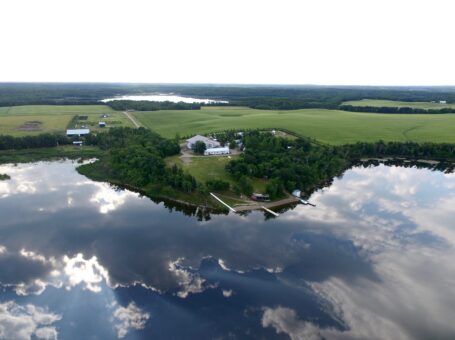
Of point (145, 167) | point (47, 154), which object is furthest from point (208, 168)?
point (47, 154)

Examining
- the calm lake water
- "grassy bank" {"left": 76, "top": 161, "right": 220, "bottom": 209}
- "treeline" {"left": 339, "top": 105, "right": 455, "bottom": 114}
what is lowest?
the calm lake water

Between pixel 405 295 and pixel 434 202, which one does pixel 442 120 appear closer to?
pixel 434 202

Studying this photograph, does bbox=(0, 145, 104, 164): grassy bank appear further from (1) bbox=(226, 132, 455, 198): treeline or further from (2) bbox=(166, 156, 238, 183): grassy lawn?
(1) bbox=(226, 132, 455, 198): treeline

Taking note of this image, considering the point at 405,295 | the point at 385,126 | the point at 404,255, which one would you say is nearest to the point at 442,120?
the point at 385,126

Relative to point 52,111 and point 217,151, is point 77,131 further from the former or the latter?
point 52,111

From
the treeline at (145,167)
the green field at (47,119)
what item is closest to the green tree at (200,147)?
the treeline at (145,167)

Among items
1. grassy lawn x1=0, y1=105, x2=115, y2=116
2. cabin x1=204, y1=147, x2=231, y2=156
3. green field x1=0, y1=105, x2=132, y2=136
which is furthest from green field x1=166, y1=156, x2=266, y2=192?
grassy lawn x1=0, y1=105, x2=115, y2=116
